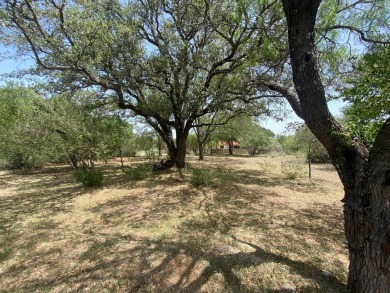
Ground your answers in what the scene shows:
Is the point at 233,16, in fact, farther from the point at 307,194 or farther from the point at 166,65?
the point at 307,194

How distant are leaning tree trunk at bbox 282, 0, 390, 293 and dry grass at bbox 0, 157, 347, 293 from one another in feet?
1.97

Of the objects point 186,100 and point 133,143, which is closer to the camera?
point 186,100

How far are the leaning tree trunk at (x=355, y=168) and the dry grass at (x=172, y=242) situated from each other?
60cm

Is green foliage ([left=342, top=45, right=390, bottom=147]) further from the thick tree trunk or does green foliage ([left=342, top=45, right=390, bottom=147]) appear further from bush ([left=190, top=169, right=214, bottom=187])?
the thick tree trunk

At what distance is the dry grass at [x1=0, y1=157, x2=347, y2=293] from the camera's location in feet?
8.58

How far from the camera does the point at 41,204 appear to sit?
607cm

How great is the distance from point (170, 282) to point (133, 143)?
64.6ft

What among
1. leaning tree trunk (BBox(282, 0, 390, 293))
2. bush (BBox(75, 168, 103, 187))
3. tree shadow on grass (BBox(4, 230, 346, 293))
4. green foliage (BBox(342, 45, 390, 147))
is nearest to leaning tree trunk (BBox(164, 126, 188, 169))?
bush (BBox(75, 168, 103, 187))

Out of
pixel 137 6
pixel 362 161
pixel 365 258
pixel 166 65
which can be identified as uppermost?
pixel 137 6

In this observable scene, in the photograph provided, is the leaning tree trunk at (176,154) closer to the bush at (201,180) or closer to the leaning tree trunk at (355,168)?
the bush at (201,180)

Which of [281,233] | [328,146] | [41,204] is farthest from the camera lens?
[41,204]

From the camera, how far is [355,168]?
2.37m

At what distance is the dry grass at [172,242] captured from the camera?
2614 mm

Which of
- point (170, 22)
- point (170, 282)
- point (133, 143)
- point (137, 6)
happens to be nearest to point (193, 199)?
point (170, 282)
